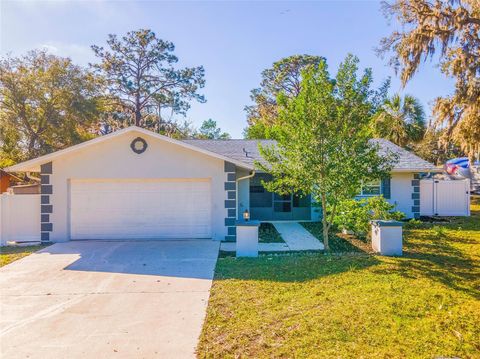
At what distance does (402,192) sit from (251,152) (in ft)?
23.9

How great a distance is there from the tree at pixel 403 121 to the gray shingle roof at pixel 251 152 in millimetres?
6082

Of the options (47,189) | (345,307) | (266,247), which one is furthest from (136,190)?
(345,307)

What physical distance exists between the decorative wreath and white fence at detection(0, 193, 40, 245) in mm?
3591

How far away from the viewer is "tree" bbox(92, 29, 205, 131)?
2788cm

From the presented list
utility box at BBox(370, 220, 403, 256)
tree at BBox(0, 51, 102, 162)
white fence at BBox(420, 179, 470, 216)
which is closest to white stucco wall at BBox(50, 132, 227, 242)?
utility box at BBox(370, 220, 403, 256)

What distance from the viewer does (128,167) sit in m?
10.3

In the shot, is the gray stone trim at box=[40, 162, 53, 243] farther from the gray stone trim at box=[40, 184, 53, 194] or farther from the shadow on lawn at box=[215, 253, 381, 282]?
the shadow on lawn at box=[215, 253, 381, 282]

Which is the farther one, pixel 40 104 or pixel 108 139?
pixel 40 104

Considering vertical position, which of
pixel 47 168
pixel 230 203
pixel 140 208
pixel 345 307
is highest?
pixel 47 168

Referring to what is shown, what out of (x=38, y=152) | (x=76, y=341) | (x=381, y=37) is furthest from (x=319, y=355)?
(x=38, y=152)

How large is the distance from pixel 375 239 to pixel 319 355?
234 inches

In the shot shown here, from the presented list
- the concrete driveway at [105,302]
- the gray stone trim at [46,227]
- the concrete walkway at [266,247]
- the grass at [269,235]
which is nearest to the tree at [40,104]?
the gray stone trim at [46,227]

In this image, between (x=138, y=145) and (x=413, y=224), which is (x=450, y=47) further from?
(x=138, y=145)

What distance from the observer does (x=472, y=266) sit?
7.19 m
